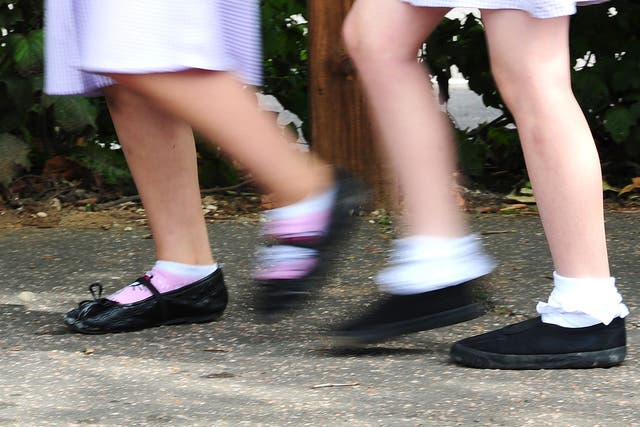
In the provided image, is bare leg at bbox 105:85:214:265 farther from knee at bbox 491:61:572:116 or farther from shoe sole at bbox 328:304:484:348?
knee at bbox 491:61:572:116

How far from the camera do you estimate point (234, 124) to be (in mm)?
2582

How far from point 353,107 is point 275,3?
64cm

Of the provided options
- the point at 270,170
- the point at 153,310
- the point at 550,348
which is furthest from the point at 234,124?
Answer: the point at 550,348

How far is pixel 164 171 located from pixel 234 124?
0.39 metres

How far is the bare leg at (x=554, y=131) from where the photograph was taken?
2396 mm

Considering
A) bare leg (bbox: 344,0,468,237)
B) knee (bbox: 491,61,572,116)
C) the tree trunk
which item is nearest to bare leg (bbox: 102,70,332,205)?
bare leg (bbox: 344,0,468,237)

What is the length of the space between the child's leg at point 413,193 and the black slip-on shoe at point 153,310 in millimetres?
522

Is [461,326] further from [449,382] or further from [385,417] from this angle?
[385,417]

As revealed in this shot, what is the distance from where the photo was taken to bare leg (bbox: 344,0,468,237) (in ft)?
8.23

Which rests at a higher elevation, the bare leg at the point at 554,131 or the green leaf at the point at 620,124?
the bare leg at the point at 554,131

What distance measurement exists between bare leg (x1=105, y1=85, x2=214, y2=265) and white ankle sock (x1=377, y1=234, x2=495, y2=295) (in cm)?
61

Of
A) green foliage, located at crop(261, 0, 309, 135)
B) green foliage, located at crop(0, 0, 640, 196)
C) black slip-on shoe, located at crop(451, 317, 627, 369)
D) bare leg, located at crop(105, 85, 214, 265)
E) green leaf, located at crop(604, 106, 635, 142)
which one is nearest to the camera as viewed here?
black slip-on shoe, located at crop(451, 317, 627, 369)

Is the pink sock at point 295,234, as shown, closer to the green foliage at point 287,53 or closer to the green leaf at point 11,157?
the green leaf at point 11,157

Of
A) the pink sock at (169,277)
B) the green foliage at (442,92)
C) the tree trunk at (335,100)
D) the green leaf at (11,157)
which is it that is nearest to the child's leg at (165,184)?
the pink sock at (169,277)
